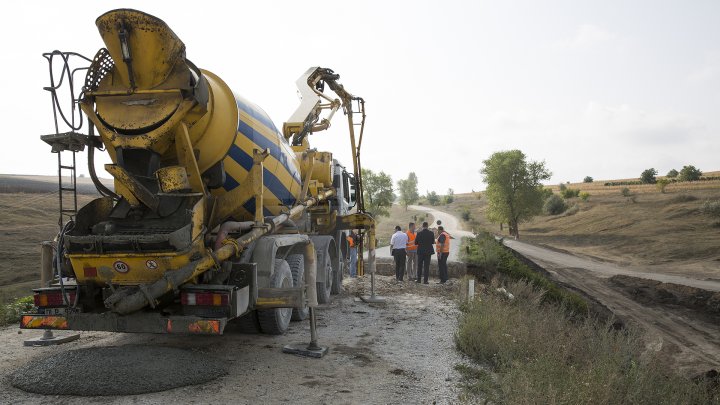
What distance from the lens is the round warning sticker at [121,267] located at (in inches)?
199

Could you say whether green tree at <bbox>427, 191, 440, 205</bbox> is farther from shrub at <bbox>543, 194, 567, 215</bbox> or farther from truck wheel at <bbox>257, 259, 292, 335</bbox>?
truck wheel at <bbox>257, 259, 292, 335</bbox>

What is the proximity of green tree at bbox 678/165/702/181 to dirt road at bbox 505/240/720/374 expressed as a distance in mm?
46415

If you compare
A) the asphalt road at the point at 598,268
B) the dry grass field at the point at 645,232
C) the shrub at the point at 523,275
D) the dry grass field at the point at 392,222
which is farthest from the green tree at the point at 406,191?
the shrub at the point at 523,275

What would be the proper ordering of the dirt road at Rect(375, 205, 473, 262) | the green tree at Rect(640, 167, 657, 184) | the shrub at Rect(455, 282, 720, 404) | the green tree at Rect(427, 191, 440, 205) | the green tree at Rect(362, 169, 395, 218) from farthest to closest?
the green tree at Rect(427, 191, 440, 205)
the green tree at Rect(640, 167, 657, 184)
the green tree at Rect(362, 169, 395, 218)
the dirt road at Rect(375, 205, 473, 262)
the shrub at Rect(455, 282, 720, 404)

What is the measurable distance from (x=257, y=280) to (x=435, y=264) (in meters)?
11.2

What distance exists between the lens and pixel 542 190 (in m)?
45.1

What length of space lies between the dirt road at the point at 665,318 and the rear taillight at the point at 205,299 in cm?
987

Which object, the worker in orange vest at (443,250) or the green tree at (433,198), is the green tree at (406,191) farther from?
the worker in orange vest at (443,250)

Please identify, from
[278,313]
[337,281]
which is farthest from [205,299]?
[337,281]

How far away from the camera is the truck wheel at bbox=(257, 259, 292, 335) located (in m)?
6.44

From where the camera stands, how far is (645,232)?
36438 millimetres

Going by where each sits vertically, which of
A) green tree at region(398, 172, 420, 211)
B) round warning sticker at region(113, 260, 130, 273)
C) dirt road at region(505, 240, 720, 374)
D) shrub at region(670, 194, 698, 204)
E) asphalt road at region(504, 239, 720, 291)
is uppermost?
green tree at region(398, 172, 420, 211)

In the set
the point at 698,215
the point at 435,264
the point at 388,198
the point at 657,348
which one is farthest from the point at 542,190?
the point at 657,348

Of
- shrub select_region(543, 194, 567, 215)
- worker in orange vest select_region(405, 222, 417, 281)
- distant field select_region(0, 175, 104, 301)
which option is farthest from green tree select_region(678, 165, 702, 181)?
distant field select_region(0, 175, 104, 301)
